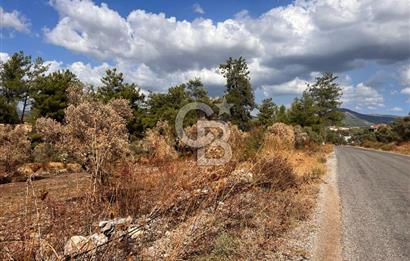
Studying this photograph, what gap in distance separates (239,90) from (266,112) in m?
11.4

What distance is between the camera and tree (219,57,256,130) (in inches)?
1516

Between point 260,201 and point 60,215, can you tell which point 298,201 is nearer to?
point 260,201

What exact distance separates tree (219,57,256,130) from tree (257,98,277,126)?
795 cm

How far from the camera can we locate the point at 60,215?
16.5 feet

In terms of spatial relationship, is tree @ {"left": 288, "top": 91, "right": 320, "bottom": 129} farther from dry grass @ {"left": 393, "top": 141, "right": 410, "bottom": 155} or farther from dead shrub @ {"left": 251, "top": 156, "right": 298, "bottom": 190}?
dead shrub @ {"left": 251, "top": 156, "right": 298, "bottom": 190}

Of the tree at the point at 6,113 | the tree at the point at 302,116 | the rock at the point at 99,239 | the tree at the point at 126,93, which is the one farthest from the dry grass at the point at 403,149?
the tree at the point at 6,113

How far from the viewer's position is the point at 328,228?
756 cm

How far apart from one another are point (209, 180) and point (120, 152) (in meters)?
5.80

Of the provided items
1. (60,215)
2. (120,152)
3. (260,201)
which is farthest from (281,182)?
(60,215)

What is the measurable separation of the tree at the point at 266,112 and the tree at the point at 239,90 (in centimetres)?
795

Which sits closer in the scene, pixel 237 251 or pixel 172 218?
pixel 237 251

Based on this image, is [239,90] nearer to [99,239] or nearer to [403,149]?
[403,149]

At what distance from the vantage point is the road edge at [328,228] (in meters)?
6.05

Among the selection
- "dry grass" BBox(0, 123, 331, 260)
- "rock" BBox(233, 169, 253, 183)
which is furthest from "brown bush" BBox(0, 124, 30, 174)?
"rock" BBox(233, 169, 253, 183)
